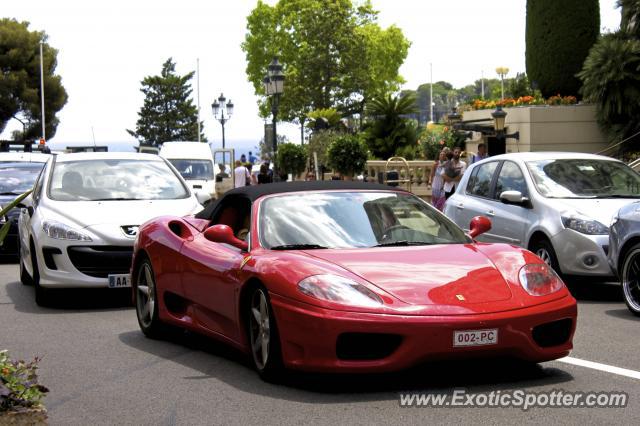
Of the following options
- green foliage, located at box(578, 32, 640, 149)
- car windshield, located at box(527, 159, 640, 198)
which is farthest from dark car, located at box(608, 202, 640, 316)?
green foliage, located at box(578, 32, 640, 149)

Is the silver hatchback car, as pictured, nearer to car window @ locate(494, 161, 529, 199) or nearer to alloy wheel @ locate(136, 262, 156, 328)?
car window @ locate(494, 161, 529, 199)

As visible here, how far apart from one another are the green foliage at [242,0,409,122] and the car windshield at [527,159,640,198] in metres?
64.0

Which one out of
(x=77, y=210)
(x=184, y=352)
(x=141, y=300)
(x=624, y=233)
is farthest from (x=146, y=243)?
(x=624, y=233)

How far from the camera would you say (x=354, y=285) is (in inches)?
267

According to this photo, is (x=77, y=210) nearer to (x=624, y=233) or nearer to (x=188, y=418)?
(x=624, y=233)

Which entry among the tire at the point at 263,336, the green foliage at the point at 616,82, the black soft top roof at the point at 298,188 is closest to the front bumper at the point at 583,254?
the black soft top roof at the point at 298,188

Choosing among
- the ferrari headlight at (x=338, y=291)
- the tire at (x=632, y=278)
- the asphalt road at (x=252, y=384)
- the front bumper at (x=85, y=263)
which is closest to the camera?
the asphalt road at (x=252, y=384)

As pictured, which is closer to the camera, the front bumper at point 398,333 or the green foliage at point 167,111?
the front bumper at point 398,333

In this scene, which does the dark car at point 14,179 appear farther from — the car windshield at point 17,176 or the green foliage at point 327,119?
the green foliage at point 327,119

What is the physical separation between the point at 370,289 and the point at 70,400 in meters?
1.88

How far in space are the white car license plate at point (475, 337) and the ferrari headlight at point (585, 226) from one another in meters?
5.68

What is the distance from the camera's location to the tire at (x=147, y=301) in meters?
9.35

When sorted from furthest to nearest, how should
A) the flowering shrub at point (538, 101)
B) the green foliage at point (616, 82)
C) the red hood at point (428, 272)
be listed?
the flowering shrub at point (538, 101)
the green foliage at point (616, 82)
the red hood at point (428, 272)

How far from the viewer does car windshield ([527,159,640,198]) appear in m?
12.9
